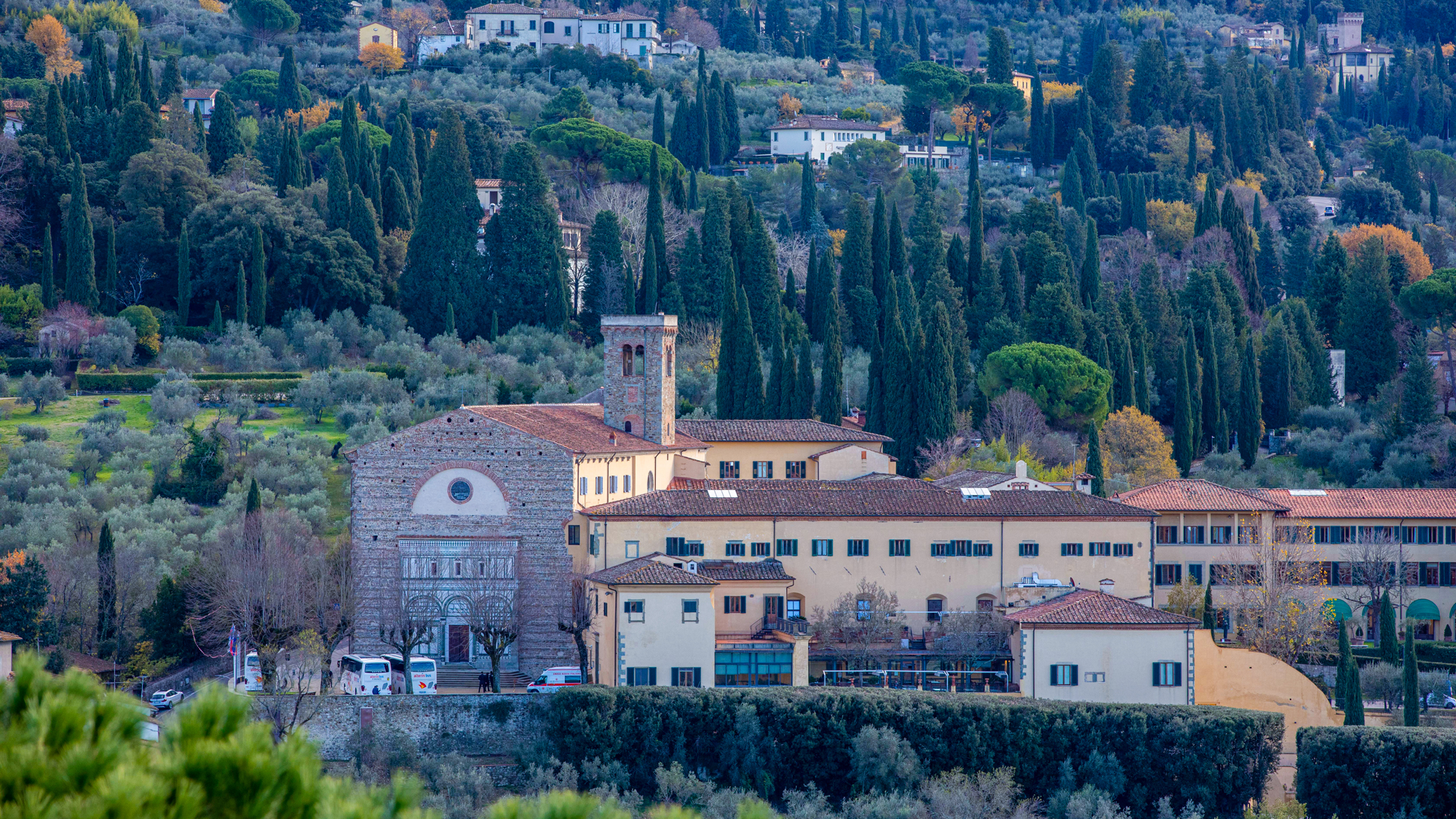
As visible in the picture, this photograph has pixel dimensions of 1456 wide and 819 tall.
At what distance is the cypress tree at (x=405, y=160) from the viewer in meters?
84.4

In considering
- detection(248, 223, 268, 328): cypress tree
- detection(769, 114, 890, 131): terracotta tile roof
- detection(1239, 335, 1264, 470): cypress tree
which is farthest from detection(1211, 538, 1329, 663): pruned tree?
detection(769, 114, 890, 131): terracotta tile roof

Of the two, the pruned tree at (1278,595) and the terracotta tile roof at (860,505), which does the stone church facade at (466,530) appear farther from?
the pruned tree at (1278,595)

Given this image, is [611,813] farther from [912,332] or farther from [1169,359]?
[1169,359]

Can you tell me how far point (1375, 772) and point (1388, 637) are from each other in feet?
32.0

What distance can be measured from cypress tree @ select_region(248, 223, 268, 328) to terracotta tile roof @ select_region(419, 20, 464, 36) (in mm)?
62185

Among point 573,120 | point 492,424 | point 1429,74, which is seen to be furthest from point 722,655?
point 1429,74

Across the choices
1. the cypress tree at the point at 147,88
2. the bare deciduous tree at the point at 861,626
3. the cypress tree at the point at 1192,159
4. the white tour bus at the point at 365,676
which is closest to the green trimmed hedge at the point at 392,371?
the cypress tree at the point at 147,88

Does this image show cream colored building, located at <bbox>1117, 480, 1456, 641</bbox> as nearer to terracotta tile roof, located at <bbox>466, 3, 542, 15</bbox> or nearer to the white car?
the white car

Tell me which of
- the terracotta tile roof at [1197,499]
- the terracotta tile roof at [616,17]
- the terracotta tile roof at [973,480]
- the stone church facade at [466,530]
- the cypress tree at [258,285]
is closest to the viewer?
the stone church facade at [466,530]

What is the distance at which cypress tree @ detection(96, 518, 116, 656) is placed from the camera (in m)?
48.8

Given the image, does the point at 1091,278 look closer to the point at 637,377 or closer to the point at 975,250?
the point at 975,250

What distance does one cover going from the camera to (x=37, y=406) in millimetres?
68312

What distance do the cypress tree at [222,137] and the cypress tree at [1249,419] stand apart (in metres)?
46.4

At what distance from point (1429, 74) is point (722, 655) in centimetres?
11711
